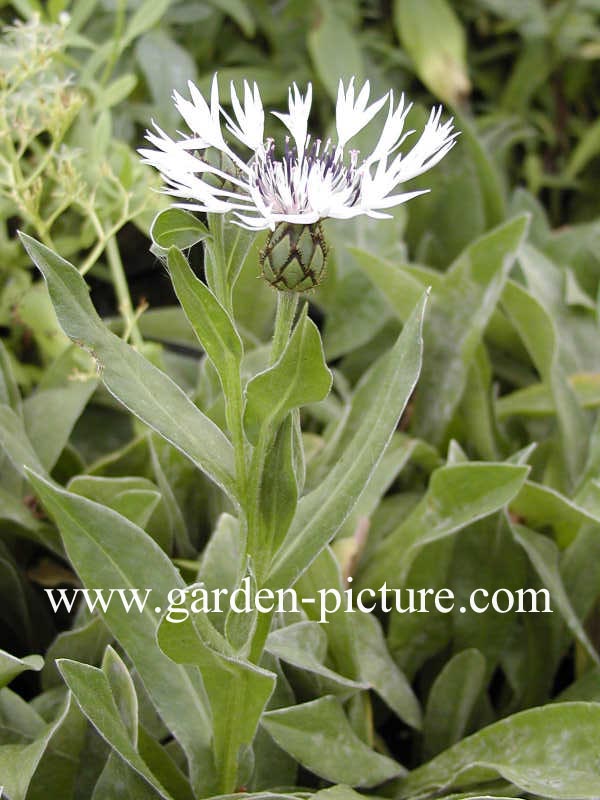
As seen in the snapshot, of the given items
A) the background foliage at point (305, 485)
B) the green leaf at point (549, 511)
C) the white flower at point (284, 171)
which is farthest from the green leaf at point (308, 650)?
the white flower at point (284, 171)

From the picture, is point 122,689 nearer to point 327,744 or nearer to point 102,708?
point 102,708

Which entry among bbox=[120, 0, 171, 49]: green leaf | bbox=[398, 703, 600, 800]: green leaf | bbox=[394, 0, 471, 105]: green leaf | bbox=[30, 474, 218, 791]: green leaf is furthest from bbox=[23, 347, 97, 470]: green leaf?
bbox=[394, 0, 471, 105]: green leaf

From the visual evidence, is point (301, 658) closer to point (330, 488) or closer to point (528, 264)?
point (330, 488)

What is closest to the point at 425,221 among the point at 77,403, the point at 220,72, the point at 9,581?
the point at 220,72

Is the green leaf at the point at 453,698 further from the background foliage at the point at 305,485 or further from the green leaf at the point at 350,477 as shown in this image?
the green leaf at the point at 350,477

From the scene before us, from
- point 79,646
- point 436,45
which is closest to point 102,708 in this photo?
point 79,646
